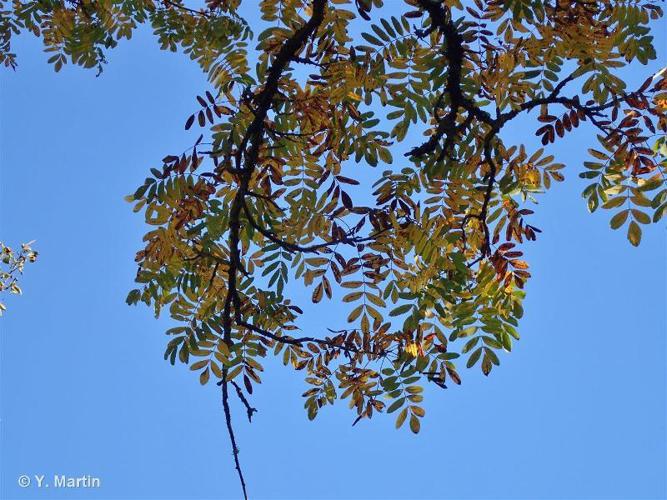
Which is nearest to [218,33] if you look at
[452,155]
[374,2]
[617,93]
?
[374,2]

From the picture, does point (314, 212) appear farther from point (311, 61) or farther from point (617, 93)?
point (617, 93)

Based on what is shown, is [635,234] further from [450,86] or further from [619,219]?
[450,86]

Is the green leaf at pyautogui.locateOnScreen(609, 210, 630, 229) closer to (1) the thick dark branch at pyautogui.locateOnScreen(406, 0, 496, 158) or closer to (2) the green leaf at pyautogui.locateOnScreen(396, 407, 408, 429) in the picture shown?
(1) the thick dark branch at pyautogui.locateOnScreen(406, 0, 496, 158)

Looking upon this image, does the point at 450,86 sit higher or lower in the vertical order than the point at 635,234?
higher

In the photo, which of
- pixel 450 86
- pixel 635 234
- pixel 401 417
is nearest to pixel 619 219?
pixel 635 234

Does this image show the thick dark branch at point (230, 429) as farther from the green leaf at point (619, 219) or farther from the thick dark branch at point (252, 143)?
the green leaf at point (619, 219)

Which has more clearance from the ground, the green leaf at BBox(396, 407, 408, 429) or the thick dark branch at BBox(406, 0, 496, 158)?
the thick dark branch at BBox(406, 0, 496, 158)

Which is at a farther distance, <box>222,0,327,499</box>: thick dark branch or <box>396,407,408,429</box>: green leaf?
<box>396,407,408,429</box>: green leaf

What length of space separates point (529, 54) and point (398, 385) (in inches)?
59.5

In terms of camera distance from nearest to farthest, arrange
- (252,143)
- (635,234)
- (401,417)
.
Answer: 1. (635,234)
2. (252,143)
3. (401,417)

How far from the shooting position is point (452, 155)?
9.50 feet

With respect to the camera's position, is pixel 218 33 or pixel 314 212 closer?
pixel 314 212

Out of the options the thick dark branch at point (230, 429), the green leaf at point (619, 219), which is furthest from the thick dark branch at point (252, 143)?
the green leaf at point (619, 219)

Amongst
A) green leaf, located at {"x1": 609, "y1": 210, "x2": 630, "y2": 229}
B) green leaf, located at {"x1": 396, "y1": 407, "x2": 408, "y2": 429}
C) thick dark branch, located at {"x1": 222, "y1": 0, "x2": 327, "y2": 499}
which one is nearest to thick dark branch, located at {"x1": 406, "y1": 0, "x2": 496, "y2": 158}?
thick dark branch, located at {"x1": 222, "y1": 0, "x2": 327, "y2": 499}
